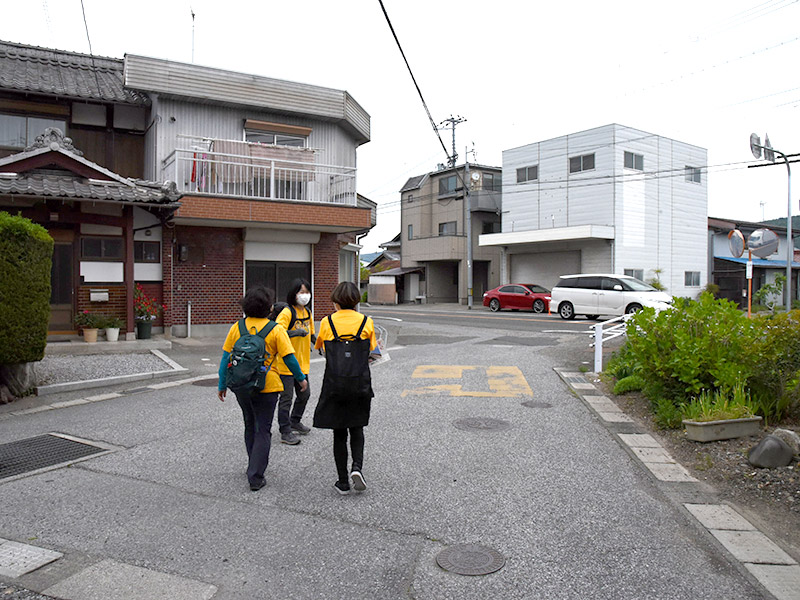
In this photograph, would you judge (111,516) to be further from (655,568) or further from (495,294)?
(495,294)

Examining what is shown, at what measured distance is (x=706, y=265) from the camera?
34.8m

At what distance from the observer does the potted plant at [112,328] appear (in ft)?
42.3

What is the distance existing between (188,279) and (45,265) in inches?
275

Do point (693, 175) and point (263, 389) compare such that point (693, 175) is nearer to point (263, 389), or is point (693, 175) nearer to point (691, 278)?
point (691, 278)

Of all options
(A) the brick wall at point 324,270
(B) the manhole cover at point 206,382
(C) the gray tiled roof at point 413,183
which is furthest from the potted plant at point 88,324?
(C) the gray tiled roof at point 413,183

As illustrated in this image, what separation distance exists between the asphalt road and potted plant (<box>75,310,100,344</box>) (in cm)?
541

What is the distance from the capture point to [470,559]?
3.59 metres

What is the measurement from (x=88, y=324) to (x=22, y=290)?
5108 millimetres

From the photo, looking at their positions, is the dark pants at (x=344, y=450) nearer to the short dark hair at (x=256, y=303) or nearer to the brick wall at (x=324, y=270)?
the short dark hair at (x=256, y=303)

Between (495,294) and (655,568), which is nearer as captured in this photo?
(655,568)

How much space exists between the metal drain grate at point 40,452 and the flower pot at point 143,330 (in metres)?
7.51

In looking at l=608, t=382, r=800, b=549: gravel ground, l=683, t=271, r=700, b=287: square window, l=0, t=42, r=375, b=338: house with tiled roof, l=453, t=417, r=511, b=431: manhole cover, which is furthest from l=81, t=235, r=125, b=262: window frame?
l=683, t=271, r=700, b=287: square window

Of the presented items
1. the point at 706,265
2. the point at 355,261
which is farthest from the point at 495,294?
the point at 706,265

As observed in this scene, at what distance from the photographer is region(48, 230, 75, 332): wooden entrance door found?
1313cm
